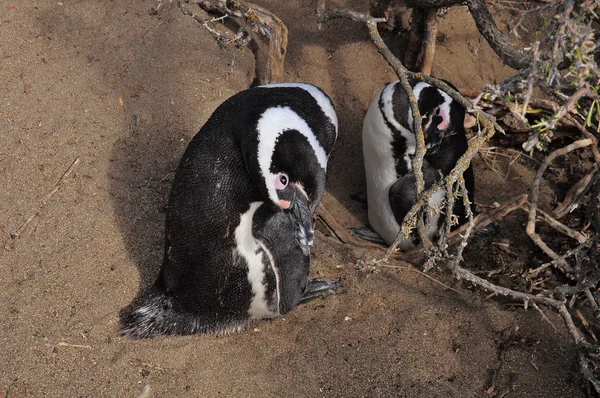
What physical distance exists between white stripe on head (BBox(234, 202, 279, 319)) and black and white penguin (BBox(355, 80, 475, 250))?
3.38 feet

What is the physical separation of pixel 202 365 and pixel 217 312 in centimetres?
22

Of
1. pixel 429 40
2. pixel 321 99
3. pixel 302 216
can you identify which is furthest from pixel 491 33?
pixel 302 216

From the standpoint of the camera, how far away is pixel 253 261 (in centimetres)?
251

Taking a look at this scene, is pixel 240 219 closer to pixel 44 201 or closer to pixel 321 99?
pixel 321 99

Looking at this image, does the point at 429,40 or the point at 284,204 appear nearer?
the point at 284,204

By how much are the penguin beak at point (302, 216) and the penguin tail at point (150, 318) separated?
63cm

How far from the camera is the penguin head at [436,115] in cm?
320

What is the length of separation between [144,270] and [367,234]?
1.40 m

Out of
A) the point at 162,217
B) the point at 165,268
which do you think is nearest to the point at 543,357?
the point at 165,268

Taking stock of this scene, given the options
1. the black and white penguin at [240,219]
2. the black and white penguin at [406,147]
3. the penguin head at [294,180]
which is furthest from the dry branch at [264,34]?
the penguin head at [294,180]

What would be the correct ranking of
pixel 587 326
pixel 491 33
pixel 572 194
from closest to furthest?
pixel 587 326, pixel 491 33, pixel 572 194

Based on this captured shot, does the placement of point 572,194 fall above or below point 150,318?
above

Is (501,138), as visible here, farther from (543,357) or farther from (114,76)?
(114,76)

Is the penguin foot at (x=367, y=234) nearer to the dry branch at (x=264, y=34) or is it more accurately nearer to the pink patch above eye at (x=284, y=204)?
the dry branch at (x=264, y=34)
